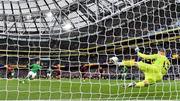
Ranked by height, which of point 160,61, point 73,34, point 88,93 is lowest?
point 88,93

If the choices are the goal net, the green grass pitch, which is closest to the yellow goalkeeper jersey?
the green grass pitch

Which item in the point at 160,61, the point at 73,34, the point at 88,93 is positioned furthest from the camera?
the point at 73,34

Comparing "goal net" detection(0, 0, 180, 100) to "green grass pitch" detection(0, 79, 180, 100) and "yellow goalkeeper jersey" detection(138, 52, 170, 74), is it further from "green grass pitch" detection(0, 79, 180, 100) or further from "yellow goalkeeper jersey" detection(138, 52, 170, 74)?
"yellow goalkeeper jersey" detection(138, 52, 170, 74)

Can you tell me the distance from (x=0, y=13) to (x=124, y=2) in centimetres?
1387

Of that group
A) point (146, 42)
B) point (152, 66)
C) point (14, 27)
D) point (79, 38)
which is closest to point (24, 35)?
point (14, 27)

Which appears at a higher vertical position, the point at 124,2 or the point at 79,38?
the point at 124,2

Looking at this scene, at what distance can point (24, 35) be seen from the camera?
1673 inches

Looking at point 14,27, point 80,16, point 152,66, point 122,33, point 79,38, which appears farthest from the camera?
point 14,27

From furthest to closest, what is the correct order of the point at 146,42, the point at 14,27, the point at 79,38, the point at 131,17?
the point at 14,27 → the point at 79,38 → the point at 131,17 → the point at 146,42

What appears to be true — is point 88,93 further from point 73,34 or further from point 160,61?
point 73,34

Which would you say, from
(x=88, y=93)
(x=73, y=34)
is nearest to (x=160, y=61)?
(x=88, y=93)

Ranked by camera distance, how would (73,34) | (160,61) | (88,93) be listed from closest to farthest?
(160,61) < (88,93) < (73,34)

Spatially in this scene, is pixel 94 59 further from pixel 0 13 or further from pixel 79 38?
pixel 0 13

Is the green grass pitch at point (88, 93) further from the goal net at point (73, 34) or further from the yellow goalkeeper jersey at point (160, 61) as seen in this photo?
the goal net at point (73, 34)
